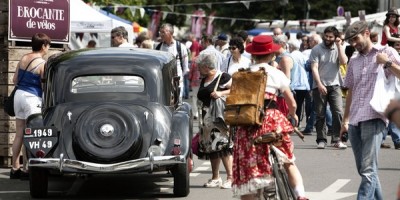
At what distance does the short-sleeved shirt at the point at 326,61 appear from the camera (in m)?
18.8

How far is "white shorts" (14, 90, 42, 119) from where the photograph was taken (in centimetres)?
1446

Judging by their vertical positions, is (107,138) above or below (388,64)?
below

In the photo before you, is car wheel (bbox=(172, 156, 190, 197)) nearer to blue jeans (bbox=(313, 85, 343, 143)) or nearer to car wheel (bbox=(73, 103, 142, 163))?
car wheel (bbox=(73, 103, 142, 163))

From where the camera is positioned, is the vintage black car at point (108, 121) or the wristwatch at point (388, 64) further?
the vintage black car at point (108, 121)

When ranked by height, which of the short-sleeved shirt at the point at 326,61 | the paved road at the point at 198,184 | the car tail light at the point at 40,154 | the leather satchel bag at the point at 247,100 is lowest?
the paved road at the point at 198,184

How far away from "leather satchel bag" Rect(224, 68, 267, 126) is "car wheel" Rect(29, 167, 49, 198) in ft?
10.6

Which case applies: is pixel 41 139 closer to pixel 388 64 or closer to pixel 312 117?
pixel 388 64

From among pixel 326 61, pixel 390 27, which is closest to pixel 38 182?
pixel 326 61

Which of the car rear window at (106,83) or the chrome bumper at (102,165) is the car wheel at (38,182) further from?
the car rear window at (106,83)

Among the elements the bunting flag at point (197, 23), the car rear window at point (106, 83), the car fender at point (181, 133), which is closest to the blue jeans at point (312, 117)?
the car rear window at point (106, 83)

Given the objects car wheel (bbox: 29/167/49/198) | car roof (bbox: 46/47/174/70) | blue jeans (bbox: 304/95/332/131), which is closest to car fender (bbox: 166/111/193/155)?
car roof (bbox: 46/47/174/70)

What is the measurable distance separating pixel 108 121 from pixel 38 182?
1085mm

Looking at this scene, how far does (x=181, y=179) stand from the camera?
12812mm

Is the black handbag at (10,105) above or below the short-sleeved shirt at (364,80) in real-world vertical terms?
below
